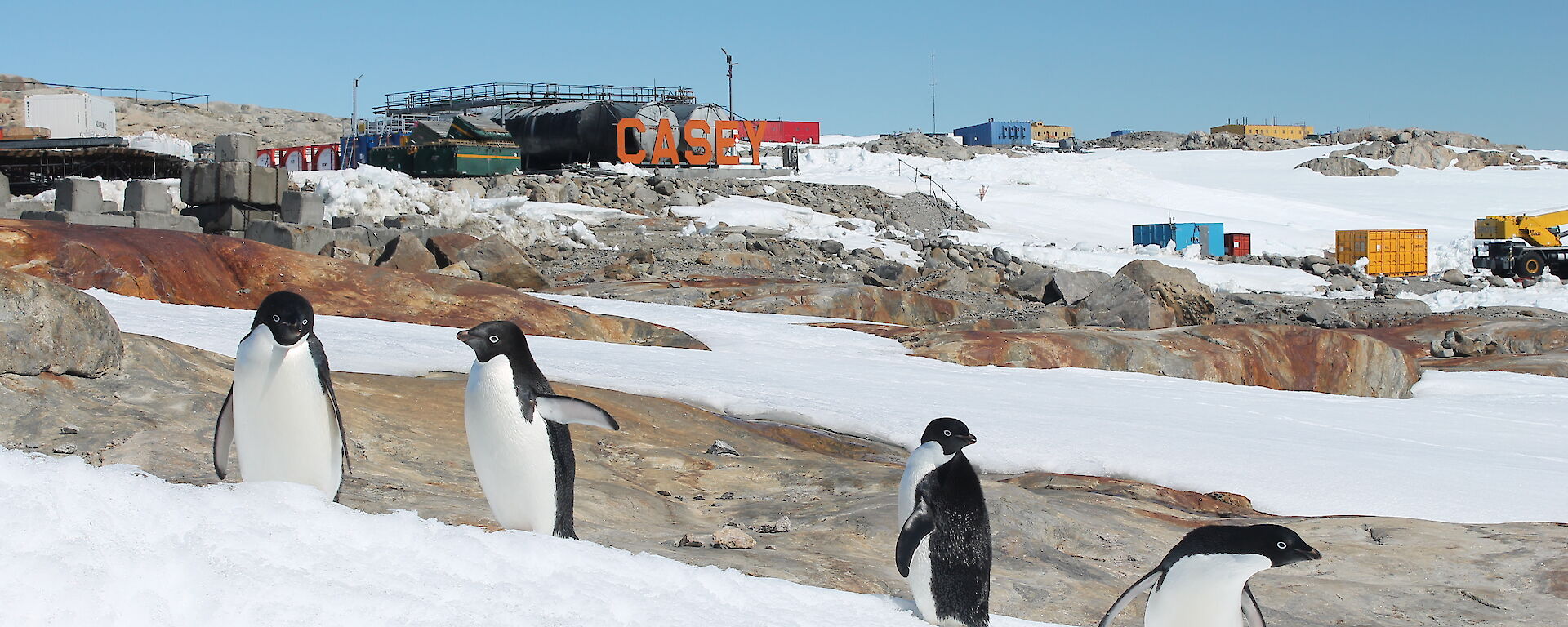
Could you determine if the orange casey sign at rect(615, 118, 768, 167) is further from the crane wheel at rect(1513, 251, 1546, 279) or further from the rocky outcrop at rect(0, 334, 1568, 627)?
the rocky outcrop at rect(0, 334, 1568, 627)

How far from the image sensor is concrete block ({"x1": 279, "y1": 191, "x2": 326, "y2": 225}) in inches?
813

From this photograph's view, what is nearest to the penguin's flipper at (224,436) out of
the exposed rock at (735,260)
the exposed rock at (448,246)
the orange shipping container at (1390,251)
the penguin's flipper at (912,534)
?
the penguin's flipper at (912,534)

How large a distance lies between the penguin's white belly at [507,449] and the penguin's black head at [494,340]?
4 centimetres

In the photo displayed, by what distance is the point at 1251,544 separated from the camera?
12.7 feet

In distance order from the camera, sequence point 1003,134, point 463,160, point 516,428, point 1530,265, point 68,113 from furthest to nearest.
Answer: point 1003,134 < point 68,113 < point 463,160 < point 1530,265 < point 516,428

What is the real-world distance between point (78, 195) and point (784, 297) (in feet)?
37.3

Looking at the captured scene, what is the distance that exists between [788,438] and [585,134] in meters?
36.5

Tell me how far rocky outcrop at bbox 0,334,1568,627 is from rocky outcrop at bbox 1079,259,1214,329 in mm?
11107

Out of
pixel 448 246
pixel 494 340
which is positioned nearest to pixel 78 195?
pixel 448 246

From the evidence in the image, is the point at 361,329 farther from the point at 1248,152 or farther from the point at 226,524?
the point at 1248,152

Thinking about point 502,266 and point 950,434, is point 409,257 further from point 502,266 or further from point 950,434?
point 950,434

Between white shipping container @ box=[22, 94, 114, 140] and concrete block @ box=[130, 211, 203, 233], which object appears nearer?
concrete block @ box=[130, 211, 203, 233]

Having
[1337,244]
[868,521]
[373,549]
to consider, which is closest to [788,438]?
[868,521]

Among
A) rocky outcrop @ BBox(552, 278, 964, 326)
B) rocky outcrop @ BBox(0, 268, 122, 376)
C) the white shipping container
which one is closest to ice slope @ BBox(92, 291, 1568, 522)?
rocky outcrop @ BBox(0, 268, 122, 376)
